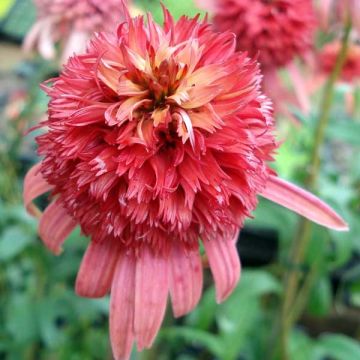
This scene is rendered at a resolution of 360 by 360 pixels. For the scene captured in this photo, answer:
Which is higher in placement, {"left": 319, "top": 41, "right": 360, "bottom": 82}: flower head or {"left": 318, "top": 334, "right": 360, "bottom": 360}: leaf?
{"left": 319, "top": 41, "right": 360, "bottom": 82}: flower head

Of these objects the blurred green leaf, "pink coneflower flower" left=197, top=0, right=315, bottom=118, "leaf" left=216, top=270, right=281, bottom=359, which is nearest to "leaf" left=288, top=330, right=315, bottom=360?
the blurred green leaf

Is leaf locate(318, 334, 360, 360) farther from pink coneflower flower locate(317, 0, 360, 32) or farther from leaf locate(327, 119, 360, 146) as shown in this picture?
pink coneflower flower locate(317, 0, 360, 32)

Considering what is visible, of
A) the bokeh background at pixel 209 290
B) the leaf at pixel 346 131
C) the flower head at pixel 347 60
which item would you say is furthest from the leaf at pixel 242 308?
the flower head at pixel 347 60

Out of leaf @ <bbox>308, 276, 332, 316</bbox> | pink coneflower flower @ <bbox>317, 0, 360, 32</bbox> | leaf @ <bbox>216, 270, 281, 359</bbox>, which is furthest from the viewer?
leaf @ <bbox>308, 276, 332, 316</bbox>

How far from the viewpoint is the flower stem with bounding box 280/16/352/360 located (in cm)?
75

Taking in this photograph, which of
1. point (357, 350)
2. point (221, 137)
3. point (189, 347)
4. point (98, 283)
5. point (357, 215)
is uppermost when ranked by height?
point (221, 137)

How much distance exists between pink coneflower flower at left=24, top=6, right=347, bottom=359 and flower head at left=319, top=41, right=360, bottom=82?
0.81 metres

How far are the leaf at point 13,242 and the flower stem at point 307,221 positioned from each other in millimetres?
336

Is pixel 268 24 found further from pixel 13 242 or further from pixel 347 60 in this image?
pixel 347 60

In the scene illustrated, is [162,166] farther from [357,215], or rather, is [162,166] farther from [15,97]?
[15,97]

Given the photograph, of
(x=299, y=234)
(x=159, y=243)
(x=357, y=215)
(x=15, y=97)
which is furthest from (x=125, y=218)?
(x=15, y=97)

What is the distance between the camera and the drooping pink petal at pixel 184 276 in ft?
1.43

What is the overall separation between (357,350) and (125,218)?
0.56 meters

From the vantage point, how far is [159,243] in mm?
423
